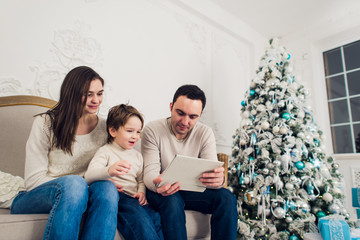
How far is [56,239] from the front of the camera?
0.78m

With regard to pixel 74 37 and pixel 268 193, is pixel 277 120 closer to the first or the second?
pixel 268 193

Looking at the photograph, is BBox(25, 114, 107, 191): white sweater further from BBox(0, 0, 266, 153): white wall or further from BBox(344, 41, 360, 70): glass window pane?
BBox(344, 41, 360, 70): glass window pane

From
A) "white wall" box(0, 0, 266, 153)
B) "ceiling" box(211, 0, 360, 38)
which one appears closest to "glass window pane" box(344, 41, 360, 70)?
"ceiling" box(211, 0, 360, 38)

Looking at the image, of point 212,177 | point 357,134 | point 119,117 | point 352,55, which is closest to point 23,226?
point 119,117

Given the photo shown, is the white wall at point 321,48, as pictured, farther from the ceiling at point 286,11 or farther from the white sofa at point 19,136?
the white sofa at point 19,136

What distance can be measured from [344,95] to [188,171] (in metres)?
2.90

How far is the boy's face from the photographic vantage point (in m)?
1.25

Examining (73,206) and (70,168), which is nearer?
(73,206)

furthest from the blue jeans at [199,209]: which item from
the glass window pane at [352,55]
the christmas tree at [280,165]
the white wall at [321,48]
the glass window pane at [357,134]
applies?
the glass window pane at [352,55]

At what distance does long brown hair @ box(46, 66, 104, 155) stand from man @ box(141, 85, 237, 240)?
0.39 m

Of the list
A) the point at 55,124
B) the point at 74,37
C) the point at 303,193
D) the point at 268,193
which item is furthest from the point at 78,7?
the point at 303,193

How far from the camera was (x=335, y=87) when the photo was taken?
3244mm

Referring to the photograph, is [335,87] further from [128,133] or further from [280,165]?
[128,133]

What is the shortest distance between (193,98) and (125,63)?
1055mm
